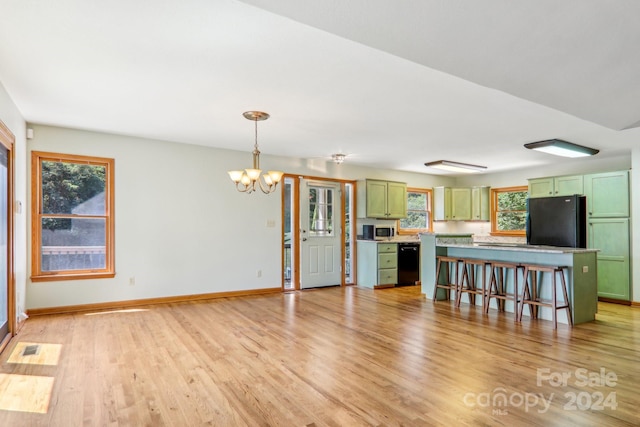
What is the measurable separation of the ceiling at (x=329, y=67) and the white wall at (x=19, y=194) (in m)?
0.22

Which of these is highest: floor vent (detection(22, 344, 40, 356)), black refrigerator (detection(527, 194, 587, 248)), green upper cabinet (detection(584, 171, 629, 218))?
green upper cabinet (detection(584, 171, 629, 218))

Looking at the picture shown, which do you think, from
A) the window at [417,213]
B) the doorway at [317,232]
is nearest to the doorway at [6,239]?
the doorway at [317,232]

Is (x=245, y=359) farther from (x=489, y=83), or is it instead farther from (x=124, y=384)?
(x=489, y=83)

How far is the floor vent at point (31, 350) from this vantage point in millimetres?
3275

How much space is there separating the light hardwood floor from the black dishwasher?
2.48 metres

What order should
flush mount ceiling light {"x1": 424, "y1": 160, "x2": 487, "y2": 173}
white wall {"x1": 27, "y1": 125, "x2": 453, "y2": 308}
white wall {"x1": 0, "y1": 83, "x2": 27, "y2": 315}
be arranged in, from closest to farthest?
1. white wall {"x1": 0, "y1": 83, "x2": 27, "y2": 315}
2. white wall {"x1": 27, "y1": 125, "x2": 453, "y2": 308}
3. flush mount ceiling light {"x1": 424, "y1": 160, "x2": 487, "y2": 173}

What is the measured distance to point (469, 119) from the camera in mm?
4145

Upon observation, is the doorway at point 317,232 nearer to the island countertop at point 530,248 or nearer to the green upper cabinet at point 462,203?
the island countertop at point 530,248

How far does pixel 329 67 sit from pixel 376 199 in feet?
15.4

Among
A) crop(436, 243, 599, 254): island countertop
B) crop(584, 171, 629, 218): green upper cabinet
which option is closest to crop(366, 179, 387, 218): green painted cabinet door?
crop(436, 243, 599, 254): island countertop

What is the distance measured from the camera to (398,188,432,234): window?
8297mm

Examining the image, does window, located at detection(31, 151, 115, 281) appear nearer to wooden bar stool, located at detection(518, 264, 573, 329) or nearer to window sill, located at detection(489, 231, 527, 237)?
wooden bar stool, located at detection(518, 264, 573, 329)

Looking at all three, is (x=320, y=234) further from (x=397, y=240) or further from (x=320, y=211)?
(x=397, y=240)

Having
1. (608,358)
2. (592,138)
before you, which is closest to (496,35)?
(608,358)
